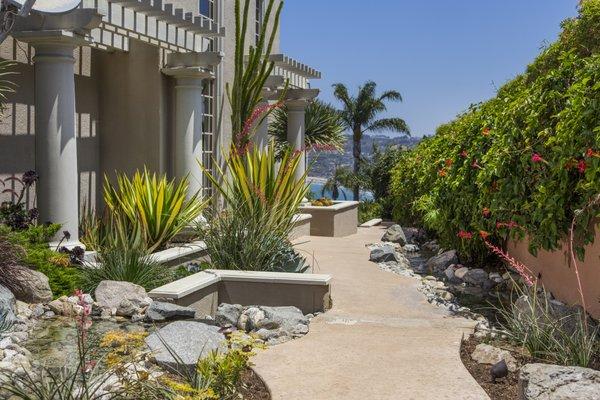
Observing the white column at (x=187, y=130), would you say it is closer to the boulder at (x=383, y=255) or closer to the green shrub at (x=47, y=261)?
the boulder at (x=383, y=255)

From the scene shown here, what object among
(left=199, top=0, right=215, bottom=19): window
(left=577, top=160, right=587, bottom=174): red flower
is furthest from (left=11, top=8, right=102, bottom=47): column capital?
(left=199, top=0, right=215, bottom=19): window

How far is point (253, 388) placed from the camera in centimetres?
514

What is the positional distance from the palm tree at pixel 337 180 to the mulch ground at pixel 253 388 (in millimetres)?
28652

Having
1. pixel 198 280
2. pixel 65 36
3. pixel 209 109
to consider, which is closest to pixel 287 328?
pixel 198 280

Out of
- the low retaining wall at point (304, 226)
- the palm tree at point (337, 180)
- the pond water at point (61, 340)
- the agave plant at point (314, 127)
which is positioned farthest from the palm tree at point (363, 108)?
the pond water at point (61, 340)

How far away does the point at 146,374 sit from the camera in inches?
168

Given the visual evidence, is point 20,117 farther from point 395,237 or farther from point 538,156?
point 395,237

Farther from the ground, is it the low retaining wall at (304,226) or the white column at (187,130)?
the white column at (187,130)

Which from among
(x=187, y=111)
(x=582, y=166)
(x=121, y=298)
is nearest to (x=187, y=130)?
(x=187, y=111)

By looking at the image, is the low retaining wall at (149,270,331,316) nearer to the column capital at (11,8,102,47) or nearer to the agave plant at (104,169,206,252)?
the agave plant at (104,169,206,252)

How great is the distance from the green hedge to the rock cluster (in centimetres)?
251

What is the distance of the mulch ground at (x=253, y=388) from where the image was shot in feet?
16.2

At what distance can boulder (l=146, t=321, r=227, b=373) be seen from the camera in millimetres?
5086

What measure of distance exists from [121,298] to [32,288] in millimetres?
831
